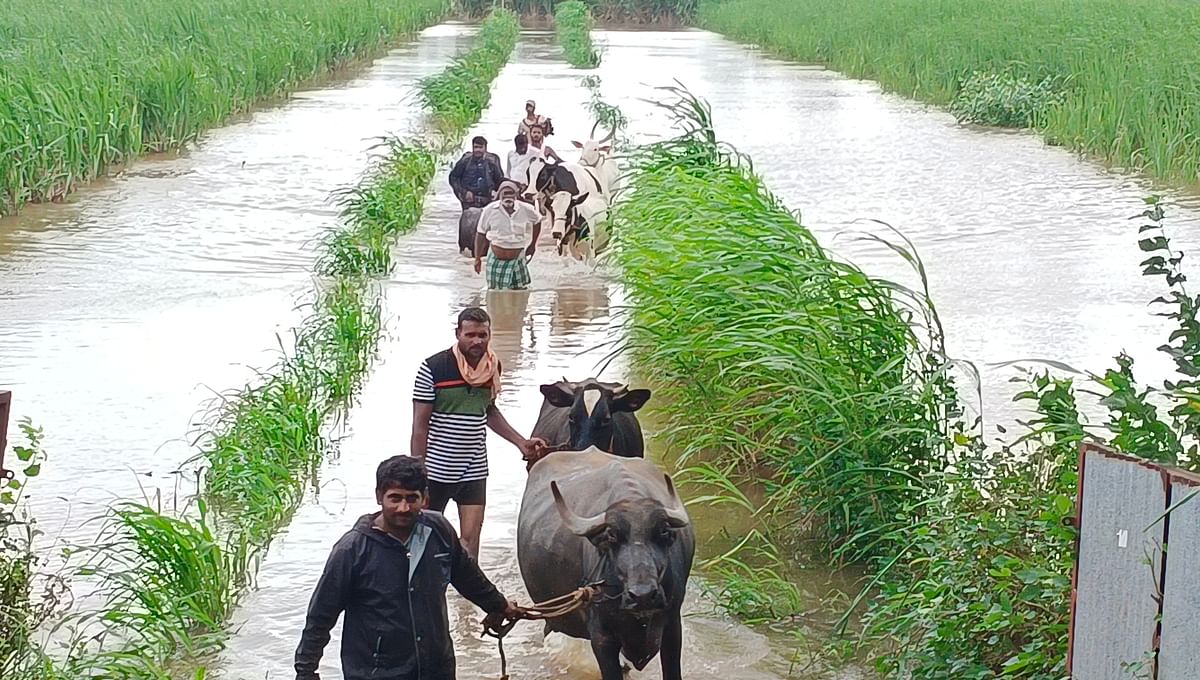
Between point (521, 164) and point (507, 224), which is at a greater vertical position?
point (521, 164)

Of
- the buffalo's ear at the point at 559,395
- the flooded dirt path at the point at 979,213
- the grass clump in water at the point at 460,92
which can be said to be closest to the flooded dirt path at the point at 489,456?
the buffalo's ear at the point at 559,395

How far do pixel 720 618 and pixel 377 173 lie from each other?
1412cm

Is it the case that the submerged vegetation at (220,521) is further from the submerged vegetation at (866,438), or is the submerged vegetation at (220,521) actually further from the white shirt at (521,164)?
the white shirt at (521,164)

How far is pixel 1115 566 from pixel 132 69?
20.0 meters

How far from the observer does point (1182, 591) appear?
4543mm

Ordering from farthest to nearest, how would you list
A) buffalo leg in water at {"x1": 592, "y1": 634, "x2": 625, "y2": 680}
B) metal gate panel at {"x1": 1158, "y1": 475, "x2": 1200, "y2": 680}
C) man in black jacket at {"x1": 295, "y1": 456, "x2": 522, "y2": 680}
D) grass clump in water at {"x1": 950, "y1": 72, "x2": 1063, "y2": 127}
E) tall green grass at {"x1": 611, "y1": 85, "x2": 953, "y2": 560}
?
grass clump in water at {"x1": 950, "y1": 72, "x2": 1063, "y2": 127}, tall green grass at {"x1": 611, "y1": 85, "x2": 953, "y2": 560}, buffalo leg in water at {"x1": 592, "y1": 634, "x2": 625, "y2": 680}, man in black jacket at {"x1": 295, "y1": 456, "x2": 522, "y2": 680}, metal gate panel at {"x1": 1158, "y1": 475, "x2": 1200, "y2": 680}

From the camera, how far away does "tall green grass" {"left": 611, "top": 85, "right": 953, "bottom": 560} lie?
7.48m

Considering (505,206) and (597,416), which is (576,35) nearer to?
Answer: (505,206)

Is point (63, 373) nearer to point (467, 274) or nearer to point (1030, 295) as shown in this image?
point (467, 274)

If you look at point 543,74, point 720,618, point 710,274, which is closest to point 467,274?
point 710,274

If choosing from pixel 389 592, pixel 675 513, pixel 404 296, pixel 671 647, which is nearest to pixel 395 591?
pixel 389 592

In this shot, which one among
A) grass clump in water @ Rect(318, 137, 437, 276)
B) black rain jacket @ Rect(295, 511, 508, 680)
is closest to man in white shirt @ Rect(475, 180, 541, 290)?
grass clump in water @ Rect(318, 137, 437, 276)

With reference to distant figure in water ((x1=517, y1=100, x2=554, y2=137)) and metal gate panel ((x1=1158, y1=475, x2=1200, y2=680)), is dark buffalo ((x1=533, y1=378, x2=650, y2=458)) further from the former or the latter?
distant figure in water ((x1=517, y1=100, x2=554, y2=137))

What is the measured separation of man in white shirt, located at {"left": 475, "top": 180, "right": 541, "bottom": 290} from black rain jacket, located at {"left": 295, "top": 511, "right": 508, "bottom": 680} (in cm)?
850
